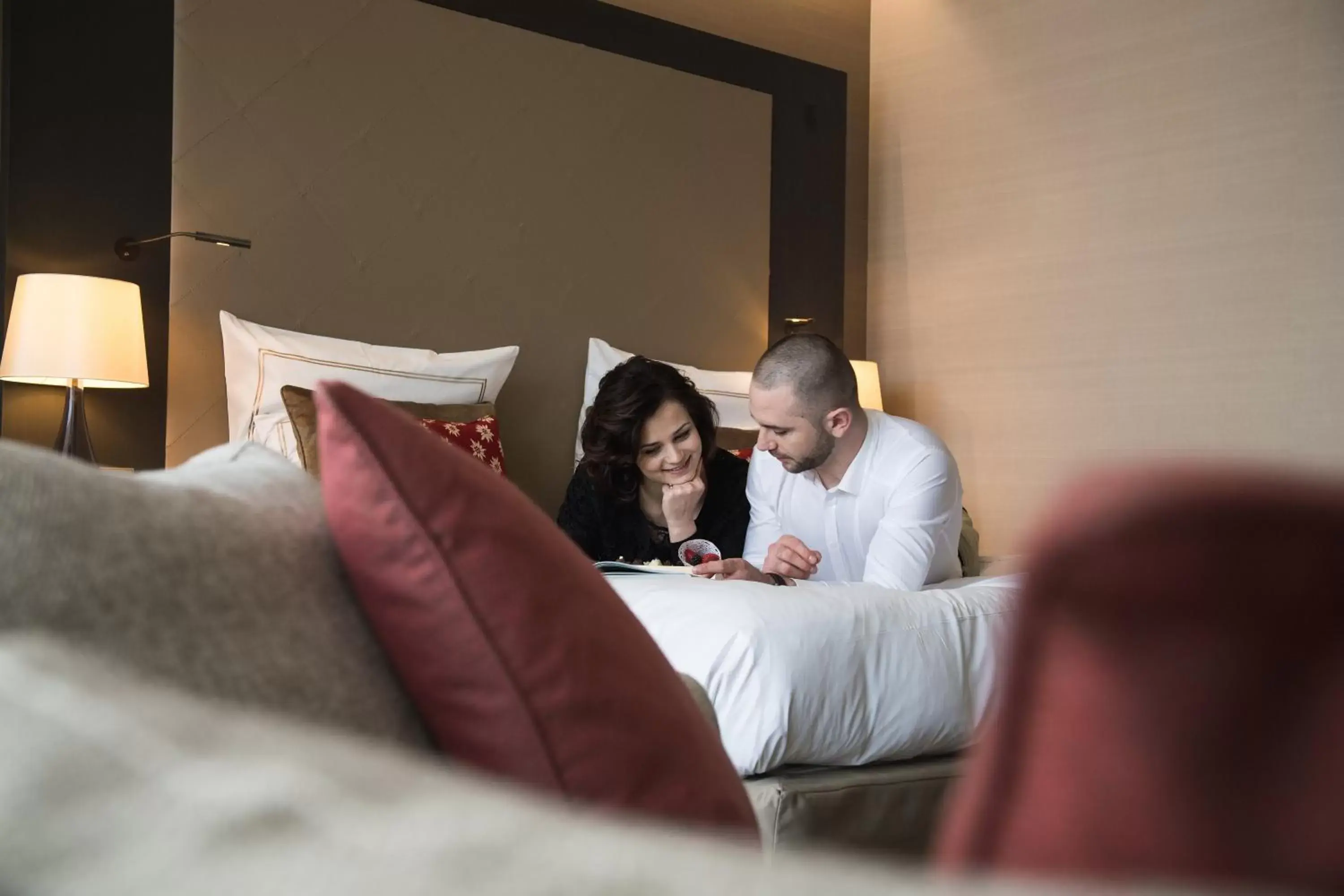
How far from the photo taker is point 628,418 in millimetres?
3596

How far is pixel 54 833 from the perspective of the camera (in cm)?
35

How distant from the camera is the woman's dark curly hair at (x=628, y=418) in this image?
362cm

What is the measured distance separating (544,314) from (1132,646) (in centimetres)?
430

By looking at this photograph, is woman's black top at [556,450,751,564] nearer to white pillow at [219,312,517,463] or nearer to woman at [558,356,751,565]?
woman at [558,356,751,565]

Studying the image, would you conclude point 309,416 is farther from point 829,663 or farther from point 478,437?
point 829,663

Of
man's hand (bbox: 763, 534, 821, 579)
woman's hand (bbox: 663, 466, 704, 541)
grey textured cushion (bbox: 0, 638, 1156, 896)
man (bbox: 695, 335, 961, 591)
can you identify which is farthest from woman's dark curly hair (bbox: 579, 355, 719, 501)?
grey textured cushion (bbox: 0, 638, 1156, 896)

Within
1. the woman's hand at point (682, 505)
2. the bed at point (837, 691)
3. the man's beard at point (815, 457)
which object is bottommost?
the bed at point (837, 691)

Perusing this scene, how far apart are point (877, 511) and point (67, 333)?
2.14 m

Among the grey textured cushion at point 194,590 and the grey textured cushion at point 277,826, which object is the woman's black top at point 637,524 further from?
the grey textured cushion at point 277,826

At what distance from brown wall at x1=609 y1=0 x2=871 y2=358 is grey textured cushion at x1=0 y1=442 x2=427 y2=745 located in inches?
197

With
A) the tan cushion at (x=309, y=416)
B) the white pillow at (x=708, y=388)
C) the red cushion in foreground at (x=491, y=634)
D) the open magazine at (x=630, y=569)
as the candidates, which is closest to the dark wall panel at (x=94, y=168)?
the tan cushion at (x=309, y=416)

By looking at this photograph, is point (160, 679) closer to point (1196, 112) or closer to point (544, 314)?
point (544, 314)

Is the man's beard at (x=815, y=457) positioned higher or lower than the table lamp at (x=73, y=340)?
lower

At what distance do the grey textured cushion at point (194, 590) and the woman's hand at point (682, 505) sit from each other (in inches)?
111
